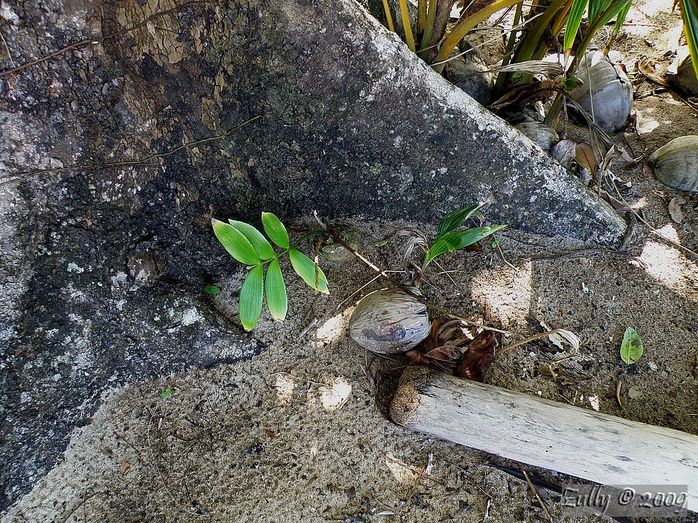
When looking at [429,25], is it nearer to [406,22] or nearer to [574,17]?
[406,22]

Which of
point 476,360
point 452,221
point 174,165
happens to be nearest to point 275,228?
point 174,165

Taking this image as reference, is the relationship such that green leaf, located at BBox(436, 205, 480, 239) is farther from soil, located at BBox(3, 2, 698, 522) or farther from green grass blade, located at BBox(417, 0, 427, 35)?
green grass blade, located at BBox(417, 0, 427, 35)

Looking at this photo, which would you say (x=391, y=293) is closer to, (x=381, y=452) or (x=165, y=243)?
(x=381, y=452)

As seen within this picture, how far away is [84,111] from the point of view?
3.67 ft

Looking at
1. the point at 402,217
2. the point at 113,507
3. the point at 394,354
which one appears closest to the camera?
the point at 113,507

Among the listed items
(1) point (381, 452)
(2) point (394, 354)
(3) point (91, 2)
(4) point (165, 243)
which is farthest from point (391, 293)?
(3) point (91, 2)

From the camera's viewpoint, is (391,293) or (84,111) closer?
(84,111)

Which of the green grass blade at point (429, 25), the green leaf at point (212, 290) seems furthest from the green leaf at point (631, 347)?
the green leaf at point (212, 290)

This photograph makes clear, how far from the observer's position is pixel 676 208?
1.84m

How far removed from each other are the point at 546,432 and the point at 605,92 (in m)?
1.41

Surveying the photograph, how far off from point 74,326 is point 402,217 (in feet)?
3.36

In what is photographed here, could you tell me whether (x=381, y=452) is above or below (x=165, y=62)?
below

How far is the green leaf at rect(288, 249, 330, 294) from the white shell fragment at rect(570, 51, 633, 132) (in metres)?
1.39

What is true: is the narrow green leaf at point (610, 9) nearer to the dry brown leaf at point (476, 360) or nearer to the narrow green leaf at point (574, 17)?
the narrow green leaf at point (574, 17)
